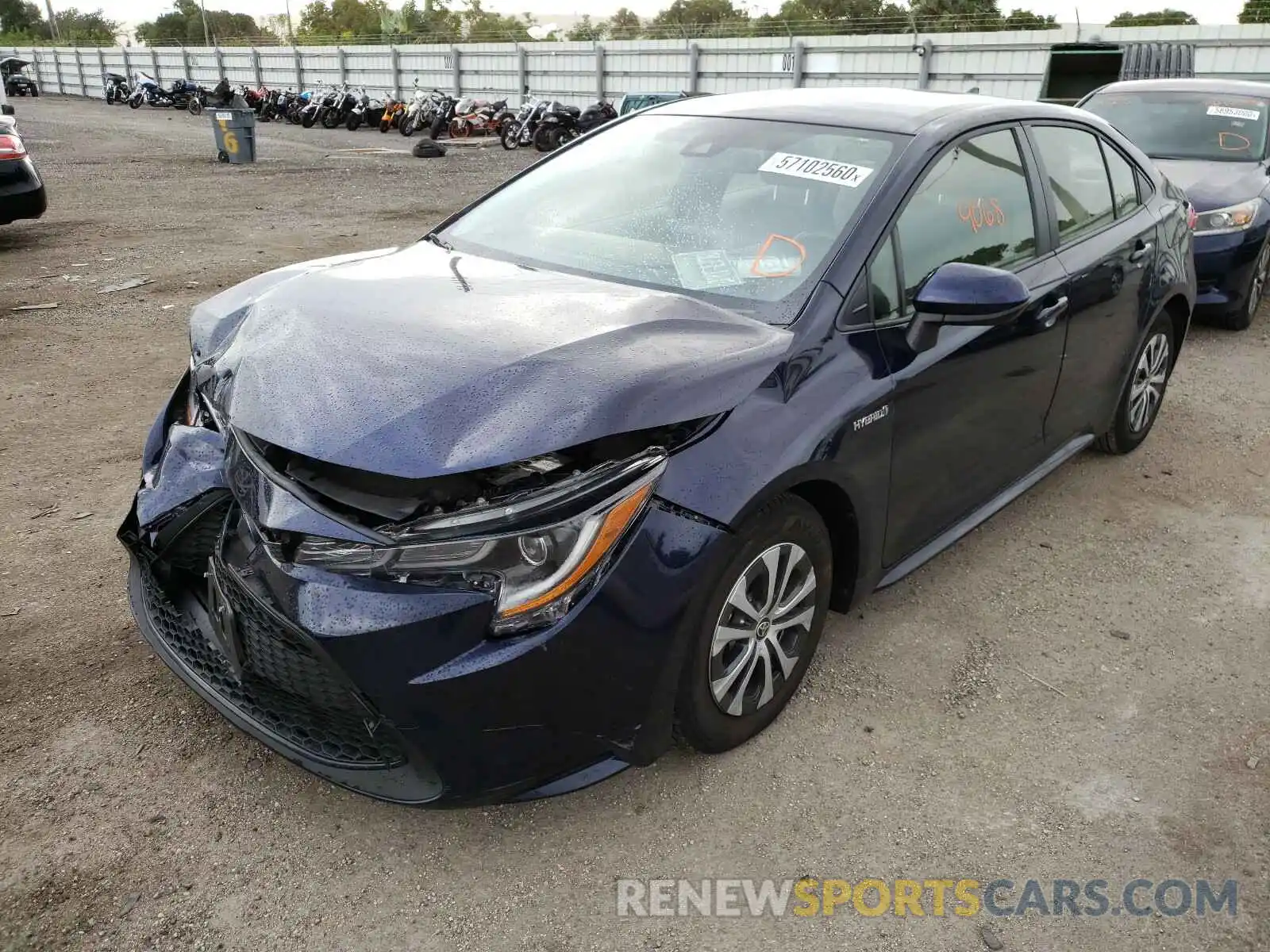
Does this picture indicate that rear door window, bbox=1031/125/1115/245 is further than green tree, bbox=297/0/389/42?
No

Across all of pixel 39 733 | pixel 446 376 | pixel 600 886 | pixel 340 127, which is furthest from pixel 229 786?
pixel 340 127

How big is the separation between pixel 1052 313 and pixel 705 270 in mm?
1343

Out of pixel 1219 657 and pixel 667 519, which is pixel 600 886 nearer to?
pixel 667 519

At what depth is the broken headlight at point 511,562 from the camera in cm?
201

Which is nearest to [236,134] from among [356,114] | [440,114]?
[440,114]

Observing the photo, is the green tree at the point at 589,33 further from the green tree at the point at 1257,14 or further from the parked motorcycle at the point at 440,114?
the green tree at the point at 1257,14

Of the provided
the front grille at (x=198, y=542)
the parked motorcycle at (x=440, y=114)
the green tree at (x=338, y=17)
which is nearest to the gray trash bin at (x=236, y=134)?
the parked motorcycle at (x=440, y=114)

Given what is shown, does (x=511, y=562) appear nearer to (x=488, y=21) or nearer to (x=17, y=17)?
(x=488, y=21)

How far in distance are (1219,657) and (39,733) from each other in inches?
138

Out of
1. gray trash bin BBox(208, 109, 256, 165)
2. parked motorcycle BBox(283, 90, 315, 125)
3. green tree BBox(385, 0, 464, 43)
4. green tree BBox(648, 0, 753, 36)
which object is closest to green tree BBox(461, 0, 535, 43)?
green tree BBox(385, 0, 464, 43)

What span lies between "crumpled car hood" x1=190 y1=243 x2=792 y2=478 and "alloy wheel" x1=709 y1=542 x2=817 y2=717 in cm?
46

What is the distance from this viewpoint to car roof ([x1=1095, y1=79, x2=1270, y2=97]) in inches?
298

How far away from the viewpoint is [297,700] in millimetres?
2199

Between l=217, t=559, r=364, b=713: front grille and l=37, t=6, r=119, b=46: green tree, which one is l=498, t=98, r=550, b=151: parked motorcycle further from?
l=37, t=6, r=119, b=46: green tree
